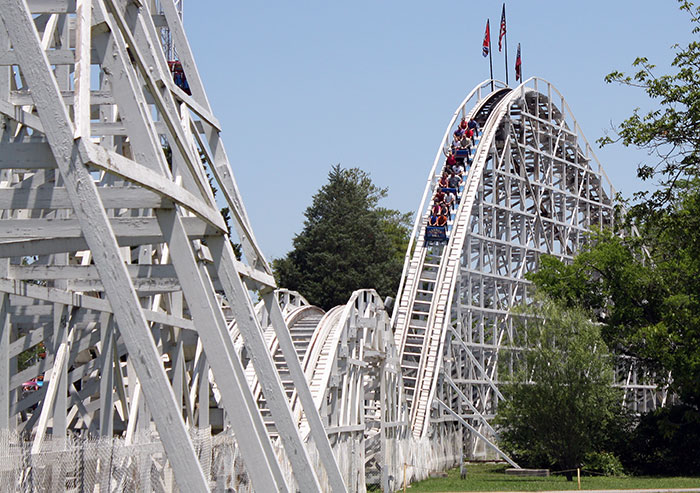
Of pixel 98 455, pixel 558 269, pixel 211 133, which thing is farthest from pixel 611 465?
pixel 98 455

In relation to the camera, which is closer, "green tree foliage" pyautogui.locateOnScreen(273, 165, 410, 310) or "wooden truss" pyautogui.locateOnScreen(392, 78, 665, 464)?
"wooden truss" pyautogui.locateOnScreen(392, 78, 665, 464)

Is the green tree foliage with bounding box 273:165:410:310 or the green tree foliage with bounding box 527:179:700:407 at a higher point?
the green tree foliage with bounding box 273:165:410:310

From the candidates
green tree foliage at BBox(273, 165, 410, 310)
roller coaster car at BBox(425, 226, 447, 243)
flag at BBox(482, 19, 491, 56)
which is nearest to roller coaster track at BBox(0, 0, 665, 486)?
roller coaster car at BBox(425, 226, 447, 243)

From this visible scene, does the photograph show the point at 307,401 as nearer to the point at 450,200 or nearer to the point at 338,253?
the point at 450,200

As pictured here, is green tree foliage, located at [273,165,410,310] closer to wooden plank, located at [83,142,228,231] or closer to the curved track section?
the curved track section

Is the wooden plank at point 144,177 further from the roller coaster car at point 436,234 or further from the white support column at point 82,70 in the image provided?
the roller coaster car at point 436,234

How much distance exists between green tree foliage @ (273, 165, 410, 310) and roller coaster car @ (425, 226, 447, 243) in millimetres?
19193

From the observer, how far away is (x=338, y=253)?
5347 cm

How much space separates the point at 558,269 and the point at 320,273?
19.9 meters

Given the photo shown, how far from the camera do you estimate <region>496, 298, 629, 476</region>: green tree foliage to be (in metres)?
28.2

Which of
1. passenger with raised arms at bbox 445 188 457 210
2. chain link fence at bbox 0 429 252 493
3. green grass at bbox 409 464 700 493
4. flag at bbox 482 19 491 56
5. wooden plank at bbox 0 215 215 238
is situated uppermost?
flag at bbox 482 19 491 56

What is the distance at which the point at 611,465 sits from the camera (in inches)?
1171

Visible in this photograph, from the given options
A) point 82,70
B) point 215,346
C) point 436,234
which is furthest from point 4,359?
point 436,234

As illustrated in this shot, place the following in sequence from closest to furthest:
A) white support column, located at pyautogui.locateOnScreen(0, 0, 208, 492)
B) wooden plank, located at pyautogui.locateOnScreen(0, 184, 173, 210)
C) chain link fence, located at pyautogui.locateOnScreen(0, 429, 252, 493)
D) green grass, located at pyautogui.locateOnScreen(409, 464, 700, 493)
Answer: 1. white support column, located at pyautogui.locateOnScreen(0, 0, 208, 492)
2. wooden plank, located at pyautogui.locateOnScreen(0, 184, 173, 210)
3. chain link fence, located at pyautogui.locateOnScreen(0, 429, 252, 493)
4. green grass, located at pyautogui.locateOnScreen(409, 464, 700, 493)
